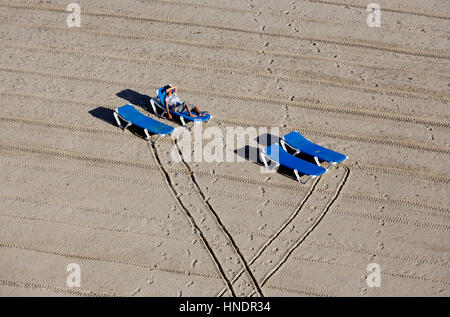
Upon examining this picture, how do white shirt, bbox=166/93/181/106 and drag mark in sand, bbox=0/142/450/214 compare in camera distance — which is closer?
drag mark in sand, bbox=0/142/450/214

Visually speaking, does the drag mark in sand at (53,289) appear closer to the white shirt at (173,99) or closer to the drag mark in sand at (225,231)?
the drag mark in sand at (225,231)

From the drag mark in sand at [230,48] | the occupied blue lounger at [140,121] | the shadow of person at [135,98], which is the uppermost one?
the drag mark in sand at [230,48]

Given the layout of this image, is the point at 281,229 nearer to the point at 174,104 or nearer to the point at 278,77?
the point at 174,104

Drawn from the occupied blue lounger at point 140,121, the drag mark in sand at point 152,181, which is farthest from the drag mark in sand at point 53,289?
the occupied blue lounger at point 140,121

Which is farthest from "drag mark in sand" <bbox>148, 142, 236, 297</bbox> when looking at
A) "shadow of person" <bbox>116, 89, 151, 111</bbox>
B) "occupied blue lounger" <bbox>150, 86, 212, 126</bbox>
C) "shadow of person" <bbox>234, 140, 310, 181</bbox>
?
"shadow of person" <bbox>234, 140, 310, 181</bbox>

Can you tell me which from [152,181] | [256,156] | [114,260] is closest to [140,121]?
[152,181]

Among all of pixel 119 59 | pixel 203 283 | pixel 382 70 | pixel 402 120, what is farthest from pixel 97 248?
pixel 382 70

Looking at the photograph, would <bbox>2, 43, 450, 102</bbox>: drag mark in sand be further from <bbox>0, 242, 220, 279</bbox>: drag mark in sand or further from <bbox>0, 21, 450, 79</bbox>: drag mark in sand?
<bbox>0, 242, 220, 279</bbox>: drag mark in sand
